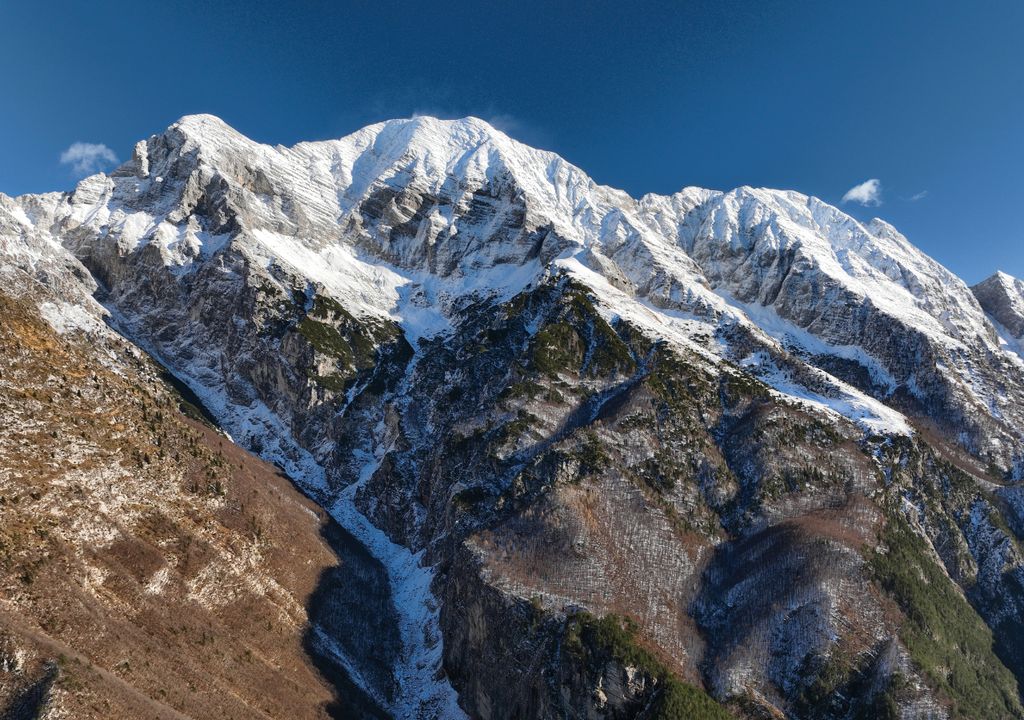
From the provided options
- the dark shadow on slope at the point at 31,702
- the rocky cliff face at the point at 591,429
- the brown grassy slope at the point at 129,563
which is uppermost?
the rocky cliff face at the point at 591,429

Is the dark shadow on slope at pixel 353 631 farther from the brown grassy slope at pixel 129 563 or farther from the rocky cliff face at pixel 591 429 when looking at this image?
the brown grassy slope at pixel 129 563

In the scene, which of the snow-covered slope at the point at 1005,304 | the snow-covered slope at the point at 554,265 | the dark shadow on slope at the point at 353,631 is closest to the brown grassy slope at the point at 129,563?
the dark shadow on slope at the point at 353,631

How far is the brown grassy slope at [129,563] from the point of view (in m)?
46.9

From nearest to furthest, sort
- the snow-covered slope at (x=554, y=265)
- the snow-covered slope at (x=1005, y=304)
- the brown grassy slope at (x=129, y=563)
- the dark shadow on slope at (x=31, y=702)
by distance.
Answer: the dark shadow on slope at (x=31, y=702), the brown grassy slope at (x=129, y=563), the snow-covered slope at (x=554, y=265), the snow-covered slope at (x=1005, y=304)

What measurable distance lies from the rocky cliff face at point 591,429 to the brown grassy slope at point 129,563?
1123 centimetres

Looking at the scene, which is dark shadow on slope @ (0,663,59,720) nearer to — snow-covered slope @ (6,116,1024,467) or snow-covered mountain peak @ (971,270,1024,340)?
snow-covered slope @ (6,116,1024,467)

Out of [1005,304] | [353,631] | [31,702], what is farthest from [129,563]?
[1005,304]

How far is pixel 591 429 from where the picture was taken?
96.6 metres

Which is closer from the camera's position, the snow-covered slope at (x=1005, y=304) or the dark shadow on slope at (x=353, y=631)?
the dark shadow on slope at (x=353, y=631)

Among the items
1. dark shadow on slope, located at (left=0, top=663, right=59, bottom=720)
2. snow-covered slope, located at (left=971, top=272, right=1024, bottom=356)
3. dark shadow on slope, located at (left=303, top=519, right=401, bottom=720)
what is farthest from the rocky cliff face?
dark shadow on slope, located at (left=0, top=663, right=59, bottom=720)

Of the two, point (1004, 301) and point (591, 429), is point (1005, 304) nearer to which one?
point (1004, 301)

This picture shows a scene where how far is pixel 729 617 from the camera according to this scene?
74.9 meters

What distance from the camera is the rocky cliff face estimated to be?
233ft

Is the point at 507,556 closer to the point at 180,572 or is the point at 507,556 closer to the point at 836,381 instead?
the point at 180,572
